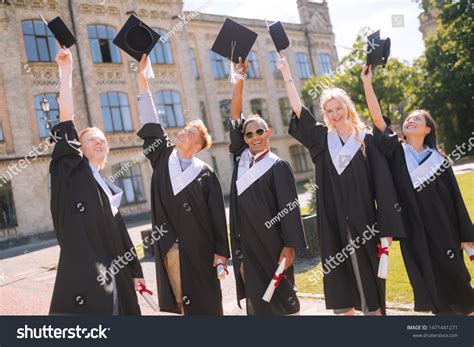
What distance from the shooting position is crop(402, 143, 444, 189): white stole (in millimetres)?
4375

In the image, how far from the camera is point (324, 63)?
121ft

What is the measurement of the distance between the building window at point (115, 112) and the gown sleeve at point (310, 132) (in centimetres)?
2003

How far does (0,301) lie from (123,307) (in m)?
6.21

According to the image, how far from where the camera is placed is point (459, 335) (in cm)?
385

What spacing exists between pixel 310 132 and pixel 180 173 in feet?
4.61

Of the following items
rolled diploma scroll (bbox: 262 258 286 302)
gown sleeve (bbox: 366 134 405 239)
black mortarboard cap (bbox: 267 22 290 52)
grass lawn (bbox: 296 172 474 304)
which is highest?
black mortarboard cap (bbox: 267 22 290 52)

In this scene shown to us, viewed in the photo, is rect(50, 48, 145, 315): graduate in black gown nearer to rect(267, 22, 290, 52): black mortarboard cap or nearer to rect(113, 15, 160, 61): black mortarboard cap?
rect(113, 15, 160, 61): black mortarboard cap

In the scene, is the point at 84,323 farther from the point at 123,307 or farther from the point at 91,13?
the point at 91,13

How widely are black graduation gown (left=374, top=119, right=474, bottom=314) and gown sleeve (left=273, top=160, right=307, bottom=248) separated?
95 cm

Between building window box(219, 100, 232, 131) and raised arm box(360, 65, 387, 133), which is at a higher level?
building window box(219, 100, 232, 131)

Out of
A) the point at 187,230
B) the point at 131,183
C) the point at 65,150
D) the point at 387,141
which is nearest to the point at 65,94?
the point at 65,150

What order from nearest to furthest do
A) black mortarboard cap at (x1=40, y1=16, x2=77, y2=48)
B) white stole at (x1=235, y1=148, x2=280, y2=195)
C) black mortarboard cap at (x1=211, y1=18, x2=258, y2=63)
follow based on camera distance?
black mortarboard cap at (x1=40, y1=16, x2=77, y2=48) < white stole at (x1=235, y1=148, x2=280, y2=195) < black mortarboard cap at (x1=211, y1=18, x2=258, y2=63)

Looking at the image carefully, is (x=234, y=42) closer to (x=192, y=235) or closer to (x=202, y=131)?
(x=202, y=131)

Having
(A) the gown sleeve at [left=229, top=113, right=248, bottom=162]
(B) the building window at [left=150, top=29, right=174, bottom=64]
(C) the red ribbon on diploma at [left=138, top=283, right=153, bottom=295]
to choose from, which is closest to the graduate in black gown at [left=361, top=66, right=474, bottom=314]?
(A) the gown sleeve at [left=229, top=113, right=248, bottom=162]
